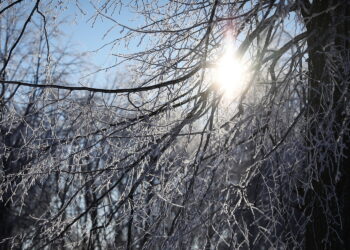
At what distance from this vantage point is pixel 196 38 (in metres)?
3.89

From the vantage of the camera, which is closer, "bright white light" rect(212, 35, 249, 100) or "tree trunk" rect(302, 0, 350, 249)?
"tree trunk" rect(302, 0, 350, 249)

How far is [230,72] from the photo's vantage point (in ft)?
10.7

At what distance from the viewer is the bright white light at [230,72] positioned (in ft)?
10.1

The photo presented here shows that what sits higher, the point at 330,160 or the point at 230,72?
the point at 230,72

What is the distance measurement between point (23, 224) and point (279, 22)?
44.8ft

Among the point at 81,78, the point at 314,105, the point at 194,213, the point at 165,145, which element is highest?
the point at 81,78

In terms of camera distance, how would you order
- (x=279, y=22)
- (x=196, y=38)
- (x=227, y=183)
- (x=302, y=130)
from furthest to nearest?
(x=196, y=38), (x=227, y=183), (x=302, y=130), (x=279, y=22)

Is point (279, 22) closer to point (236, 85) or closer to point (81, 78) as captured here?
point (236, 85)

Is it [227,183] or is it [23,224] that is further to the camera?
[23,224]

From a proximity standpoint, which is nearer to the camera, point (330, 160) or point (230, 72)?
point (330, 160)

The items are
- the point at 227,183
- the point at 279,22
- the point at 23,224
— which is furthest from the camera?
the point at 23,224

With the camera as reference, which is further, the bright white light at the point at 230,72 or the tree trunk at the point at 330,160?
the bright white light at the point at 230,72

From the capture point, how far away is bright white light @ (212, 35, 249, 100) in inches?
121

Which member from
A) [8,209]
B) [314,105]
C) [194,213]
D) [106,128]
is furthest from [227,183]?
[8,209]
